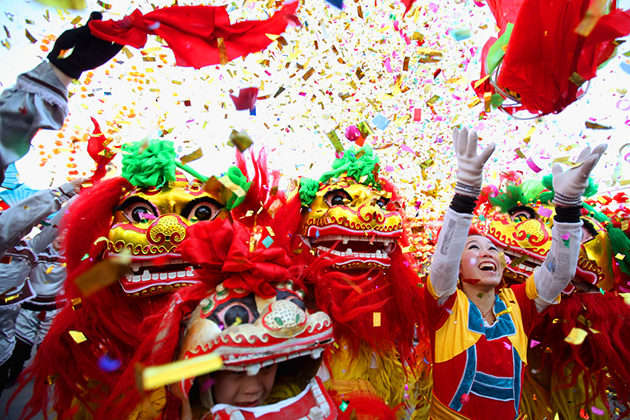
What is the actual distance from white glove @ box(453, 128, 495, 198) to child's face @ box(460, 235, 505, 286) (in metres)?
0.61

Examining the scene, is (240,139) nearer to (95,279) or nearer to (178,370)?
(95,279)

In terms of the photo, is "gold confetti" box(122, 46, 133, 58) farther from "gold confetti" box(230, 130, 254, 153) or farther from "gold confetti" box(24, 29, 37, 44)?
"gold confetti" box(230, 130, 254, 153)

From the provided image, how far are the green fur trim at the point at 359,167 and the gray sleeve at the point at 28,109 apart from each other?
6.26 ft

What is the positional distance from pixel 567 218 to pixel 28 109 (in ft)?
8.27

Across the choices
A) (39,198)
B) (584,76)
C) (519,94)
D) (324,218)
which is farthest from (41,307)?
(584,76)

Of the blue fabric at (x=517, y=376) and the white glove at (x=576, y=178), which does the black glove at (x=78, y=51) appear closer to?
the white glove at (x=576, y=178)

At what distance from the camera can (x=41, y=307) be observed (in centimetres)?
341

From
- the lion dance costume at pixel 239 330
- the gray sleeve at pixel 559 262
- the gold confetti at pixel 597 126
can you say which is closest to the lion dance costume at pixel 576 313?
the gray sleeve at pixel 559 262

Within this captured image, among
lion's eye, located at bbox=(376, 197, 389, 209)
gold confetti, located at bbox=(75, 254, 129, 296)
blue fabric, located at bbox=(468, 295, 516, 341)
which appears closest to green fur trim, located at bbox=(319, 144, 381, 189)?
lion's eye, located at bbox=(376, 197, 389, 209)

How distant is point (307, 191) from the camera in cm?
280

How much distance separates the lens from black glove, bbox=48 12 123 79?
4.84 ft

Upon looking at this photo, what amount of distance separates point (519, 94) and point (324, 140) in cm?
159

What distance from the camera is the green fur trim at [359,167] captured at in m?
2.91

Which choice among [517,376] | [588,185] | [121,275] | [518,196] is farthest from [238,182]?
[588,185]
